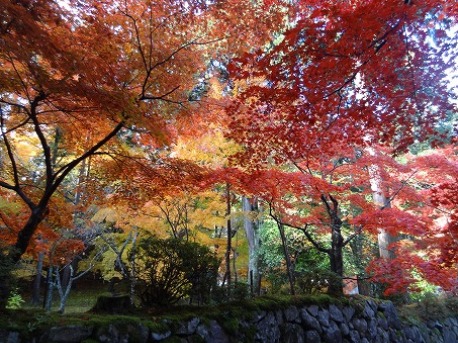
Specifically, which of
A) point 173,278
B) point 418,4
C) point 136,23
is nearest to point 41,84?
point 136,23

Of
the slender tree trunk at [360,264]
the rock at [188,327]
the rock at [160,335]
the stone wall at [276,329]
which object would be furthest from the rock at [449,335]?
the rock at [160,335]

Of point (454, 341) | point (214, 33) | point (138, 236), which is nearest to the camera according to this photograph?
point (214, 33)

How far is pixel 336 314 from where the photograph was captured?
765 cm

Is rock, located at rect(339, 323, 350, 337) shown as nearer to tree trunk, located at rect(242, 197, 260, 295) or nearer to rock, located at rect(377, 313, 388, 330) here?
rock, located at rect(377, 313, 388, 330)

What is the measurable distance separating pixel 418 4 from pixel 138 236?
11.5m

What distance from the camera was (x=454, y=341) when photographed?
12.0 m

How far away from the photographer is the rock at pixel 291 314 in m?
6.50

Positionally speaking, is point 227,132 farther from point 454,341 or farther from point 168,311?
point 454,341

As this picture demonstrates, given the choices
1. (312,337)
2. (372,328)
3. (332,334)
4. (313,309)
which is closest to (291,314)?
(312,337)

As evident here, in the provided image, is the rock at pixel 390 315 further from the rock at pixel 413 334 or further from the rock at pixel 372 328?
the rock at pixel 372 328

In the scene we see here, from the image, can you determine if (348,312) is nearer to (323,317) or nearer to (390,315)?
(323,317)

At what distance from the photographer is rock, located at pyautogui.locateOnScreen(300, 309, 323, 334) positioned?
6820mm

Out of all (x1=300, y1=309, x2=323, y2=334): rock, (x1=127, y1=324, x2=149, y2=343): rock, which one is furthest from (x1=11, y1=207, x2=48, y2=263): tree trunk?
(x1=300, y1=309, x2=323, y2=334): rock

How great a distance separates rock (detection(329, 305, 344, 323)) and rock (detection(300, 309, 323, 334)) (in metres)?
0.66
